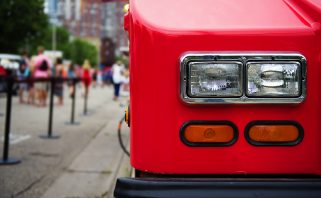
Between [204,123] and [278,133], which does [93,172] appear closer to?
[204,123]

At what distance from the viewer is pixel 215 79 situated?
1.98m

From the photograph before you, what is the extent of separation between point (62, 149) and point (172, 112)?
5.05m

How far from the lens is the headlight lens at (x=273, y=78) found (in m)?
1.96

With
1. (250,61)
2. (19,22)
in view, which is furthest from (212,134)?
(19,22)

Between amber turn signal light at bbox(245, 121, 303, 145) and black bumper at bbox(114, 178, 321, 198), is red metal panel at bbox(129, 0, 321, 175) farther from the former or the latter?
black bumper at bbox(114, 178, 321, 198)

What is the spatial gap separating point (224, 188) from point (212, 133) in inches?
11.2

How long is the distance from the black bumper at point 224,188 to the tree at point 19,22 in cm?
3550

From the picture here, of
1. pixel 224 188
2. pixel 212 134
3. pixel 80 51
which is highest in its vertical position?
pixel 80 51

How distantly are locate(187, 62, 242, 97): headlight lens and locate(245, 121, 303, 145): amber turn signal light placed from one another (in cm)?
18

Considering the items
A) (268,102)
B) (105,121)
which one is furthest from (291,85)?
(105,121)

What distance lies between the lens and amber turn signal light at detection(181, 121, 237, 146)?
6.56 ft

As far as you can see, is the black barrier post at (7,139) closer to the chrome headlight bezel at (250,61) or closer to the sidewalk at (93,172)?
the sidewalk at (93,172)

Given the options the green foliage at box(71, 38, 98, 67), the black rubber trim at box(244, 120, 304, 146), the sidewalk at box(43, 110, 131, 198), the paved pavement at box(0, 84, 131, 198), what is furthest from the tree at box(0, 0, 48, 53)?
the green foliage at box(71, 38, 98, 67)

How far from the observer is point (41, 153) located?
6379 millimetres
